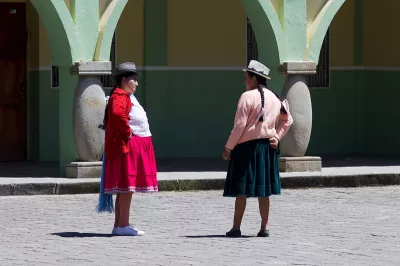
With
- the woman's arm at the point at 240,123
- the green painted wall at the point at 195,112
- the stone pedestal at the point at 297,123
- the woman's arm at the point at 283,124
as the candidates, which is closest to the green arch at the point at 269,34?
the stone pedestal at the point at 297,123

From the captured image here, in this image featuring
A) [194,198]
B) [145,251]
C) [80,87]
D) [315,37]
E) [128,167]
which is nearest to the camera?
[145,251]

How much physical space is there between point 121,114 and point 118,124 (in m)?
0.11

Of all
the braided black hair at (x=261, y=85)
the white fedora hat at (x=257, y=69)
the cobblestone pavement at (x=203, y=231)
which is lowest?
the cobblestone pavement at (x=203, y=231)

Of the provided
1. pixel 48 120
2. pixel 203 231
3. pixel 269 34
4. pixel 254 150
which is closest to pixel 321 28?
pixel 269 34

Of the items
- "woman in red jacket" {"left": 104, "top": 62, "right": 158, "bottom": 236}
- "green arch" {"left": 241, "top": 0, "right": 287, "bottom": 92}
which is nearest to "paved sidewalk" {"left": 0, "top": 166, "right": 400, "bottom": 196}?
"green arch" {"left": 241, "top": 0, "right": 287, "bottom": 92}

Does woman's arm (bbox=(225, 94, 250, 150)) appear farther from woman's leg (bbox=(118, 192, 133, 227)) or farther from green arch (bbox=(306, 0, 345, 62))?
green arch (bbox=(306, 0, 345, 62))

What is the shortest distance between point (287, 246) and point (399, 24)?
1120 cm

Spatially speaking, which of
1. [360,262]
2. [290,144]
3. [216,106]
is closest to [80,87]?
[290,144]

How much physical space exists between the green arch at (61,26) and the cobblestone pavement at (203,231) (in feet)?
7.53

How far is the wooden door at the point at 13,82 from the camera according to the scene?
69.4ft

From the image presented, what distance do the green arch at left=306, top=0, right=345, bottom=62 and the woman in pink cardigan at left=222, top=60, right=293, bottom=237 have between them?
674cm

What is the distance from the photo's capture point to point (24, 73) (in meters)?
21.4

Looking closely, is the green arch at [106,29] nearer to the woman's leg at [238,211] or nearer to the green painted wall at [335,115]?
the green painted wall at [335,115]

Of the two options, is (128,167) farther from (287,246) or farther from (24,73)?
(24,73)
